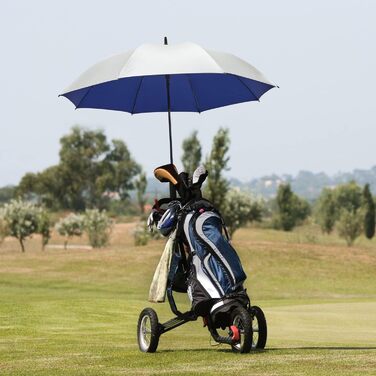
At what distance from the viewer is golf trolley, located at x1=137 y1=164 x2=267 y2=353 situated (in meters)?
9.73

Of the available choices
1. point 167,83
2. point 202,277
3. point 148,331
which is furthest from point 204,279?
point 167,83

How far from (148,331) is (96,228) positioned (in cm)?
5957

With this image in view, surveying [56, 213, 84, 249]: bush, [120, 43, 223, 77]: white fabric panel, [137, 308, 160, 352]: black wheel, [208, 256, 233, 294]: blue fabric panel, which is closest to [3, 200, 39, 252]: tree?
[56, 213, 84, 249]: bush

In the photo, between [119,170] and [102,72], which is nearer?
[102,72]

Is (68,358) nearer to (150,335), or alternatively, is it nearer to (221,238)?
(150,335)

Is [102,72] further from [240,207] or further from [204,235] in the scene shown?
[240,207]

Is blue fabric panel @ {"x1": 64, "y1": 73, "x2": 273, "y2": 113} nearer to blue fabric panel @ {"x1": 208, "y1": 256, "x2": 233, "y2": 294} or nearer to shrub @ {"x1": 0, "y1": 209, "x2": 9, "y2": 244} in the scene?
blue fabric panel @ {"x1": 208, "y1": 256, "x2": 233, "y2": 294}

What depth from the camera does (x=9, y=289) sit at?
112ft

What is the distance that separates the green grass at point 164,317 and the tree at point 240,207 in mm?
30040

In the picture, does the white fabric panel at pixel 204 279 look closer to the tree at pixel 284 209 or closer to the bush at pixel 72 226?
the bush at pixel 72 226

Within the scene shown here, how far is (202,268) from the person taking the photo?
389 inches

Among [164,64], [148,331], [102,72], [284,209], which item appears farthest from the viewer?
[284,209]

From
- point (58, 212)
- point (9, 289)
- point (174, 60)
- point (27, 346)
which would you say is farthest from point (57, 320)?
point (58, 212)

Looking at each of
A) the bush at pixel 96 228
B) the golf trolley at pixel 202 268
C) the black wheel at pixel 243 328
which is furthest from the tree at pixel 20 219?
the black wheel at pixel 243 328
